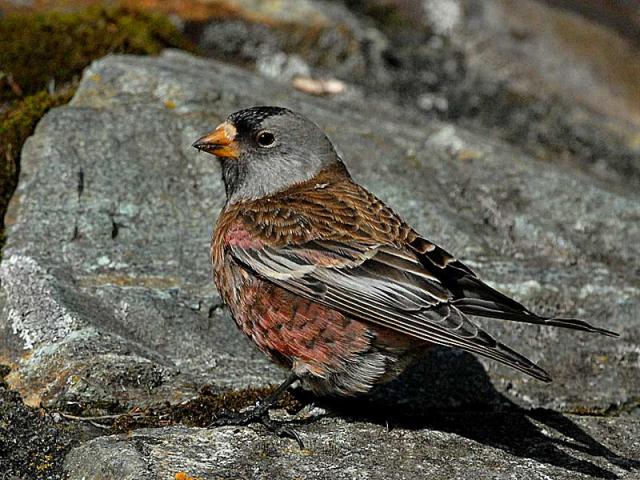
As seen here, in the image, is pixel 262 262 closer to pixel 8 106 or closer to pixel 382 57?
pixel 8 106

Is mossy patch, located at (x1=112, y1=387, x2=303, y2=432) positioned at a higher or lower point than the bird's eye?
lower

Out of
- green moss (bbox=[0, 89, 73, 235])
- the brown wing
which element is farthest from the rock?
green moss (bbox=[0, 89, 73, 235])

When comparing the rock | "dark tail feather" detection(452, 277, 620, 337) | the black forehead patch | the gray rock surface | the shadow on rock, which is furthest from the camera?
the black forehead patch

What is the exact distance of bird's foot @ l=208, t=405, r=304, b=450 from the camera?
13.9 ft

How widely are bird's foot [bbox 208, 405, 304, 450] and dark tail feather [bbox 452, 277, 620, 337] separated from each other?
0.97m

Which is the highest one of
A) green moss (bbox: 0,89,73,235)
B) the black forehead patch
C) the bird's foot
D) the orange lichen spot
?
the black forehead patch

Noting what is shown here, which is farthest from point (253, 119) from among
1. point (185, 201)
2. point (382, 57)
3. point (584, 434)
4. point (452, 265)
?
point (382, 57)

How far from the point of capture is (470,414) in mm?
4812

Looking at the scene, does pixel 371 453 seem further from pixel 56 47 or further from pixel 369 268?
pixel 56 47

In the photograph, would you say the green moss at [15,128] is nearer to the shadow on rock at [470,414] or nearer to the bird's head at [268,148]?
the bird's head at [268,148]

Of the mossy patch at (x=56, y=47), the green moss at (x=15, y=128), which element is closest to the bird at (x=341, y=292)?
the green moss at (x=15, y=128)

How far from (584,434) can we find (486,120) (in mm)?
3821

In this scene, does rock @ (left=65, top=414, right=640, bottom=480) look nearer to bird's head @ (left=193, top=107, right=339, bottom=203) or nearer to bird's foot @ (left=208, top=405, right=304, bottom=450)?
bird's foot @ (left=208, top=405, right=304, bottom=450)

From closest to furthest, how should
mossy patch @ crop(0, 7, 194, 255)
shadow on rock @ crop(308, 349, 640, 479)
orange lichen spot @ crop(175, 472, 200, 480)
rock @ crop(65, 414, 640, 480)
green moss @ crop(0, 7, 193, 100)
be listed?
orange lichen spot @ crop(175, 472, 200, 480) → rock @ crop(65, 414, 640, 480) → shadow on rock @ crop(308, 349, 640, 479) → mossy patch @ crop(0, 7, 194, 255) → green moss @ crop(0, 7, 193, 100)
